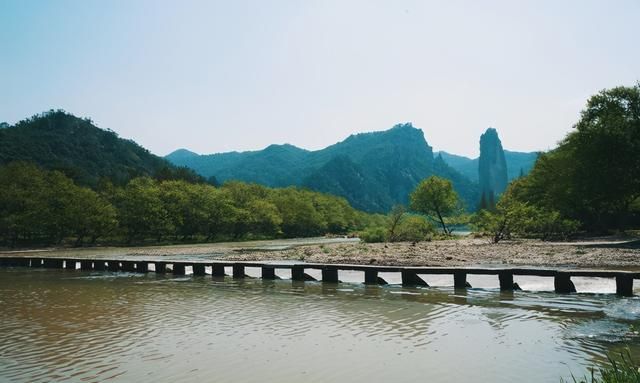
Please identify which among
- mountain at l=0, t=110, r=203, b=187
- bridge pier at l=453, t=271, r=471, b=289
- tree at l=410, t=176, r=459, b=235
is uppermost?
mountain at l=0, t=110, r=203, b=187

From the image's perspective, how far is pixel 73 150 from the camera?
573 ft

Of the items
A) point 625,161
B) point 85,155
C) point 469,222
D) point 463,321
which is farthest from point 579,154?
point 85,155

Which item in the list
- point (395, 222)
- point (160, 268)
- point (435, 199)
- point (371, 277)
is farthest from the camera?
point (435, 199)

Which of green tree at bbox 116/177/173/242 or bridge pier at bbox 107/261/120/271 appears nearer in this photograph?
bridge pier at bbox 107/261/120/271

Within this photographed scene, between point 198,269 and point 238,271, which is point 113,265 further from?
point 238,271

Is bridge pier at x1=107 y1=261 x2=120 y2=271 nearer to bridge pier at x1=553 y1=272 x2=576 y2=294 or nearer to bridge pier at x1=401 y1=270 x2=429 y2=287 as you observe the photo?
bridge pier at x1=401 y1=270 x2=429 y2=287

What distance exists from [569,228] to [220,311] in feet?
181

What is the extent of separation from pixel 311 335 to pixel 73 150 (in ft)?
598

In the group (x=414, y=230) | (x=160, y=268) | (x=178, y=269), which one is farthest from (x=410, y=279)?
(x=414, y=230)

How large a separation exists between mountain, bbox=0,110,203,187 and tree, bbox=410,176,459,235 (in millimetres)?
88926

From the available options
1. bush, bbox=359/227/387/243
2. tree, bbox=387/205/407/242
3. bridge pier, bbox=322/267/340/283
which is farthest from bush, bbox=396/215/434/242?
bridge pier, bbox=322/267/340/283

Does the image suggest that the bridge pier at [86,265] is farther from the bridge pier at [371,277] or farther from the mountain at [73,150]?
the mountain at [73,150]

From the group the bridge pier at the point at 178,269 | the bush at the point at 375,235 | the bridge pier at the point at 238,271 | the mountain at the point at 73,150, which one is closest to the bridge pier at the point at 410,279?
the bridge pier at the point at 238,271

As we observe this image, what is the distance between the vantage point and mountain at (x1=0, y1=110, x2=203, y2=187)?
146375 mm
